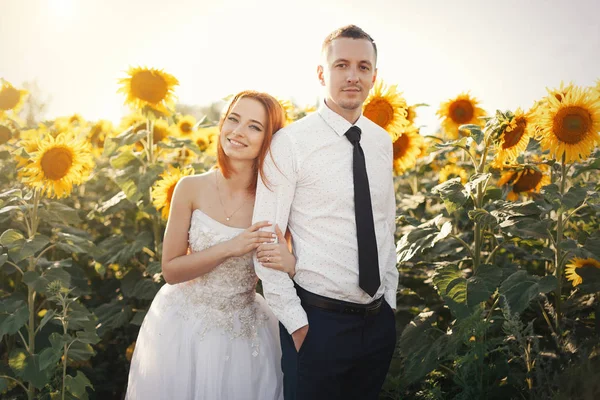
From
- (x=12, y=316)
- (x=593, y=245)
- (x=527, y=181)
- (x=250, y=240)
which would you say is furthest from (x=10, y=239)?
(x=527, y=181)

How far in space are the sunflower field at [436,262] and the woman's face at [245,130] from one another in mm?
350

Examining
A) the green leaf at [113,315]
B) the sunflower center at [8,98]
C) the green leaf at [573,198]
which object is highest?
the sunflower center at [8,98]

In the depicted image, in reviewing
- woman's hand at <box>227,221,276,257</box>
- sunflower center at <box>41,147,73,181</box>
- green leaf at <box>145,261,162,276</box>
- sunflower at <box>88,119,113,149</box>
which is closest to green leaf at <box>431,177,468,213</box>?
woman's hand at <box>227,221,276,257</box>

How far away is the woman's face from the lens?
2.81m

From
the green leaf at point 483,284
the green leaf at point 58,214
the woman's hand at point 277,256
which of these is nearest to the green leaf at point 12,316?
the green leaf at point 58,214

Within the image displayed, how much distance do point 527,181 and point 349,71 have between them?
207cm

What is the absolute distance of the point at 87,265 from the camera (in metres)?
4.86

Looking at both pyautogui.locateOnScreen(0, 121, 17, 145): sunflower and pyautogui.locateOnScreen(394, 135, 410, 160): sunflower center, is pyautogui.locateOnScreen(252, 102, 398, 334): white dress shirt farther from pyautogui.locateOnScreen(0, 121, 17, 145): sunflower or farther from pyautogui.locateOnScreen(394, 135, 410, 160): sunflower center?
pyautogui.locateOnScreen(0, 121, 17, 145): sunflower

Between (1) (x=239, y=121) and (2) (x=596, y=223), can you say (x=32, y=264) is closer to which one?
(1) (x=239, y=121)

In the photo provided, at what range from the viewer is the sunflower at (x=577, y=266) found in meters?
3.39

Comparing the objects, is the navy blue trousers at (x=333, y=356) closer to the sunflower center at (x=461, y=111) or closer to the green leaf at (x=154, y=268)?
the green leaf at (x=154, y=268)

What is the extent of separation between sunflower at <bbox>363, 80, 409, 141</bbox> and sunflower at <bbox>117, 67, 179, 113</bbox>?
151 cm

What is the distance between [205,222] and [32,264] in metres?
1.28

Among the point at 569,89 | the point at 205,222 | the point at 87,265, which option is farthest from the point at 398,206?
the point at 87,265
